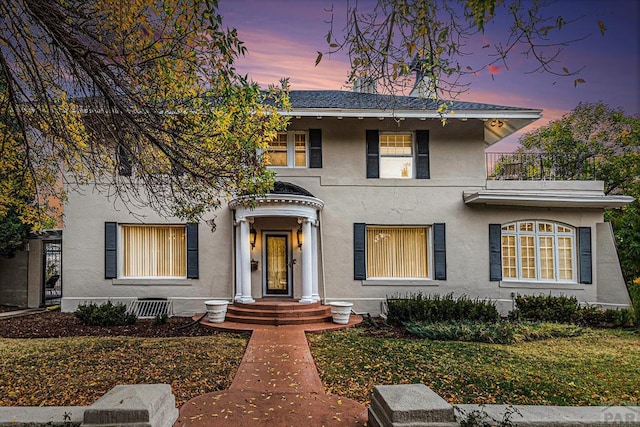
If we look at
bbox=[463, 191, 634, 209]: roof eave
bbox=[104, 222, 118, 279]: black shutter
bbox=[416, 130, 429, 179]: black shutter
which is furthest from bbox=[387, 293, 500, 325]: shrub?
bbox=[104, 222, 118, 279]: black shutter

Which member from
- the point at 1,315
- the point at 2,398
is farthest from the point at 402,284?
the point at 1,315

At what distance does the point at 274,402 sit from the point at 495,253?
9433 mm

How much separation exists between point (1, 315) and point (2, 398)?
28.2 feet

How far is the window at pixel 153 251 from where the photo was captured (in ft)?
40.7

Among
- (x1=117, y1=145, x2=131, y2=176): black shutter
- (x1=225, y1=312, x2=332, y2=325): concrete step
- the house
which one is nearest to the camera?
(x1=117, y1=145, x2=131, y2=176): black shutter

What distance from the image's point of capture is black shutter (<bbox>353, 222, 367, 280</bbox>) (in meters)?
12.3

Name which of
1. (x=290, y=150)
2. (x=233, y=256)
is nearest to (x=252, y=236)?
(x=233, y=256)

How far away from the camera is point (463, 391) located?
5508mm

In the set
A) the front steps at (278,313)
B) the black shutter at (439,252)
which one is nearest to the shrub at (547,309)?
the black shutter at (439,252)

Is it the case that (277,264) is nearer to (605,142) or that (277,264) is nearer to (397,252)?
(397,252)

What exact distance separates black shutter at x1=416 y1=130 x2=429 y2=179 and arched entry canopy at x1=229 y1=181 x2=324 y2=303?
3241mm

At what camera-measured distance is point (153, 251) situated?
1250 centimetres

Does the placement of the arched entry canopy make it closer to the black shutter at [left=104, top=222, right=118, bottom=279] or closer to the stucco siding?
the stucco siding

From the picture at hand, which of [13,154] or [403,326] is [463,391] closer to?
[403,326]
